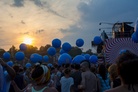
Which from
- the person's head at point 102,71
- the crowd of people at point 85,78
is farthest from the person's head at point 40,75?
the person's head at point 102,71

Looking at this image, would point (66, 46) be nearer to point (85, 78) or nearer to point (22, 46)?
point (22, 46)

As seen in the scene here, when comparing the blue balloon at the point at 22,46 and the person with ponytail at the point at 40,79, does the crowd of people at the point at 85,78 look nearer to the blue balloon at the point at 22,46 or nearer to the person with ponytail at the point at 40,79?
the person with ponytail at the point at 40,79

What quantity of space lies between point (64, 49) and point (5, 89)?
12.1 meters

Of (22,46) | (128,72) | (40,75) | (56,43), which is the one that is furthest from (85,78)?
(22,46)

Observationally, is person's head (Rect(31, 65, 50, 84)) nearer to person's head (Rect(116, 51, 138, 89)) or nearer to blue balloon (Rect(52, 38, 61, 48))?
person's head (Rect(116, 51, 138, 89))

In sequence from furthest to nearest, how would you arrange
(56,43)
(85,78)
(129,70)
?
(56,43) < (85,78) < (129,70)

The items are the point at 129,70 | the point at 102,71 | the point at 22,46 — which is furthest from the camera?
the point at 22,46

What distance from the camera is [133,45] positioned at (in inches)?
678

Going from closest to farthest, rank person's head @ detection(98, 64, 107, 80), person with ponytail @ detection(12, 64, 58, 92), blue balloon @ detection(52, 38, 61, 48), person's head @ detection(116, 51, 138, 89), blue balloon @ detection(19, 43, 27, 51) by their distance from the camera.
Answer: person's head @ detection(116, 51, 138, 89) < person with ponytail @ detection(12, 64, 58, 92) < person's head @ detection(98, 64, 107, 80) < blue balloon @ detection(52, 38, 61, 48) < blue balloon @ detection(19, 43, 27, 51)

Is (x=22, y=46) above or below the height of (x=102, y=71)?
above

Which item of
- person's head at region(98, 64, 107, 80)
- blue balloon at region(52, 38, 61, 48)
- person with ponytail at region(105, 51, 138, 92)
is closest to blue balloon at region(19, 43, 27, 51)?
blue balloon at region(52, 38, 61, 48)

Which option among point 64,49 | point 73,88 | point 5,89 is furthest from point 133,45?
point 5,89

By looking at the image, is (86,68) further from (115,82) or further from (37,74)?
(37,74)

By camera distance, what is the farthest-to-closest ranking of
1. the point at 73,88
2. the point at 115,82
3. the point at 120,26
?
the point at 120,26 < the point at 73,88 < the point at 115,82
